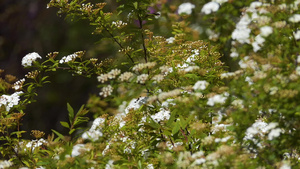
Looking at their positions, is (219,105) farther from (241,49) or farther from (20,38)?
(20,38)

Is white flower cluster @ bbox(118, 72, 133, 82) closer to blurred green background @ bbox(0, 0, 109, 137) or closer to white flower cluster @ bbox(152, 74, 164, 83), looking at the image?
white flower cluster @ bbox(152, 74, 164, 83)

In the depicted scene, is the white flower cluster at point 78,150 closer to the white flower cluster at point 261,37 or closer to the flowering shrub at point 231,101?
the flowering shrub at point 231,101

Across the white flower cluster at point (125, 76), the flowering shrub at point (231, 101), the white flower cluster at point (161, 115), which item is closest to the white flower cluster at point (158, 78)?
the flowering shrub at point (231, 101)

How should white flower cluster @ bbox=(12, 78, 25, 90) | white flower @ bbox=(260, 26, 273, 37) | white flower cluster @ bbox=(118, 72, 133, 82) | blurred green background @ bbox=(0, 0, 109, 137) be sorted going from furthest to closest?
1. blurred green background @ bbox=(0, 0, 109, 137)
2. white flower cluster @ bbox=(12, 78, 25, 90)
3. white flower cluster @ bbox=(118, 72, 133, 82)
4. white flower @ bbox=(260, 26, 273, 37)

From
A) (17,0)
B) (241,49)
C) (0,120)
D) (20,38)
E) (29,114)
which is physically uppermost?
(17,0)

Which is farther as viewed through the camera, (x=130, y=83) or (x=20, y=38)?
(x=20, y=38)

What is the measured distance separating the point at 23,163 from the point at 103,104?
3.47 feet

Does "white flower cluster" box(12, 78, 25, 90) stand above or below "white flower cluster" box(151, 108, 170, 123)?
above

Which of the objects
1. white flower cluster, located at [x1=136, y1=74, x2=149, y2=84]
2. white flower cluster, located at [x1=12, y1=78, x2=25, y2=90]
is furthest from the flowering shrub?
white flower cluster, located at [x1=12, y1=78, x2=25, y2=90]

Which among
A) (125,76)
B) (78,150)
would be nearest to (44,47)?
(78,150)

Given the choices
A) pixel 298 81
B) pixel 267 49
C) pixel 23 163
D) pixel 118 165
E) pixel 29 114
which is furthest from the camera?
pixel 29 114

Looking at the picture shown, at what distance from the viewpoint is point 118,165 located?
7.06ft

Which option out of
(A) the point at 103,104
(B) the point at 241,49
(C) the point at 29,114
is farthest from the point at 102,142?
(C) the point at 29,114

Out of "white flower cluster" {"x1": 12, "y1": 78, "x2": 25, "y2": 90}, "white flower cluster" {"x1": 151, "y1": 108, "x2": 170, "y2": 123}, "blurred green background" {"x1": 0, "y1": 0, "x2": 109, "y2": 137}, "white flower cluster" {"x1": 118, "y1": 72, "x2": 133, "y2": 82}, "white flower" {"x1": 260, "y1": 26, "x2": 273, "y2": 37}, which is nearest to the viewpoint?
"white flower" {"x1": 260, "y1": 26, "x2": 273, "y2": 37}
